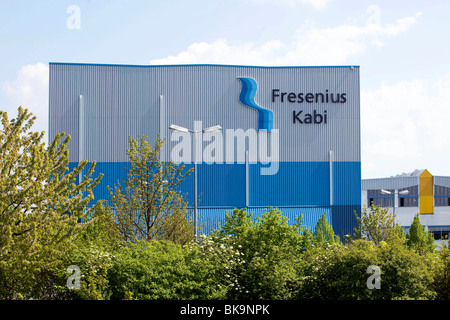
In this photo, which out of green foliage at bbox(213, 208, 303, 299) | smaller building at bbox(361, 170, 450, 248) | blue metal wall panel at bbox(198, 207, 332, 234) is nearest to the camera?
green foliage at bbox(213, 208, 303, 299)

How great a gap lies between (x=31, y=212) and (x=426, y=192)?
49.3m

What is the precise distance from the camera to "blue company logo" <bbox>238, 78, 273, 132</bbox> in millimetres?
35625

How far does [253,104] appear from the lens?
117 feet

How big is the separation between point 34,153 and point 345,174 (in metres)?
28.4

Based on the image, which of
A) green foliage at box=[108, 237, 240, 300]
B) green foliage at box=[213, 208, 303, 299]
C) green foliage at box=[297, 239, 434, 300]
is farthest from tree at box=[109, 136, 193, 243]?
green foliage at box=[297, 239, 434, 300]

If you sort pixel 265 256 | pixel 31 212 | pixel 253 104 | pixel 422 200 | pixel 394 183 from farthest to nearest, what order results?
pixel 394 183
pixel 422 200
pixel 253 104
pixel 265 256
pixel 31 212

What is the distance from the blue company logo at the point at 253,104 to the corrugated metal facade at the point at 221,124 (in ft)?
1.25

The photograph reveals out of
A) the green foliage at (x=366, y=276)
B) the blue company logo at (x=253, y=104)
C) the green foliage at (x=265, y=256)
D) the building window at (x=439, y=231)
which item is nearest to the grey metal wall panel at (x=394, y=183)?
the building window at (x=439, y=231)

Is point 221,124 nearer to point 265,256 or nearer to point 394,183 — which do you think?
point 265,256

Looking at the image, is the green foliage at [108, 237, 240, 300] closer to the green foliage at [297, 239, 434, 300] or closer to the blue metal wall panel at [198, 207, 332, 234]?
the green foliage at [297, 239, 434, 300]

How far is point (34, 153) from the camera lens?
11438mm

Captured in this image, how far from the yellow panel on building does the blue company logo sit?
83.9 feet

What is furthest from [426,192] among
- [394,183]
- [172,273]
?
[172,273]
